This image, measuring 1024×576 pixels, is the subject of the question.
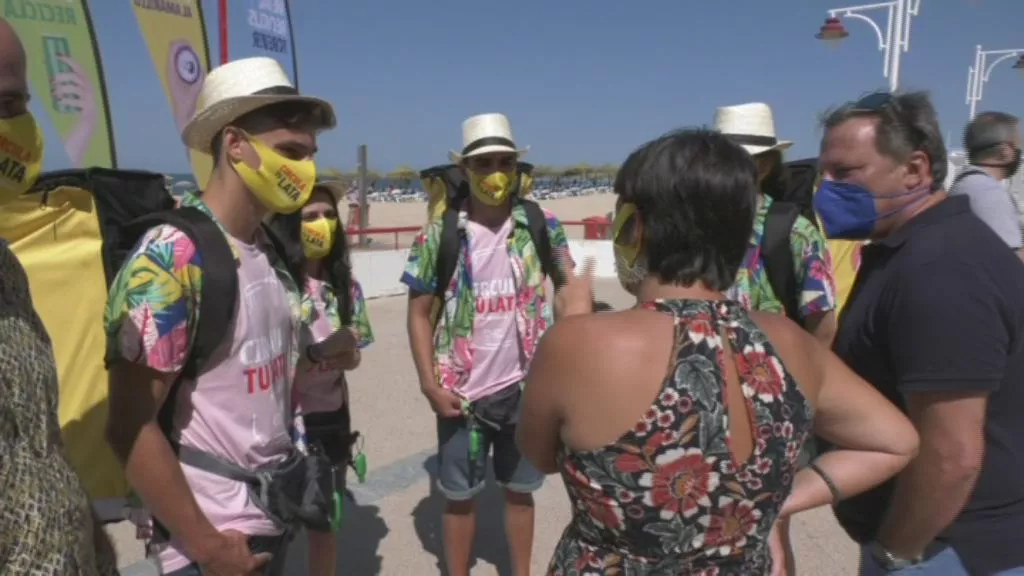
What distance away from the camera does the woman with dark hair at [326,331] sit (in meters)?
3.02

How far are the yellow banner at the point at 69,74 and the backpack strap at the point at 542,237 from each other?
466 cm

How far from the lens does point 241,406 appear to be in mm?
1893

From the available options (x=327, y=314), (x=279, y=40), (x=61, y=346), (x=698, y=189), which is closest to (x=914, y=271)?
(x=698, y=189)

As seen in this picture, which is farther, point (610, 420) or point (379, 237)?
point (379, 237)

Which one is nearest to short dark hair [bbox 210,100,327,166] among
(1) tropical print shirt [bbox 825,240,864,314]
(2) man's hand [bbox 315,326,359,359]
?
(2) man's hand [bbox 315,326,359,359]

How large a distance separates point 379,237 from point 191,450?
740 inches

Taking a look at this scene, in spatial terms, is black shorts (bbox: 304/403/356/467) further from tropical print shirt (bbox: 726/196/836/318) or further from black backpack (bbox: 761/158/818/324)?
black backpack (bbox: 761/158/818/324)

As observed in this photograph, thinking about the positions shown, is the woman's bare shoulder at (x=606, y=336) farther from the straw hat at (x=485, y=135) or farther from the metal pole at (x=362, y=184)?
the metal pole at (x=362, y=184)

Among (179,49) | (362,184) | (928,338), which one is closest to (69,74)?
(179,49)

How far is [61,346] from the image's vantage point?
2600mm

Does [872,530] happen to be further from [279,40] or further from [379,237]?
[379,237]

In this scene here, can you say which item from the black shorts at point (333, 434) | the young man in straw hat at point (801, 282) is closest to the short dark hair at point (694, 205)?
the young man in straw hat at point (801, 282)

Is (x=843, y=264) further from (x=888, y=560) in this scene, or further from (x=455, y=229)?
(x=888, y=560)

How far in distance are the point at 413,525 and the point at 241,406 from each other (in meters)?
2.54
